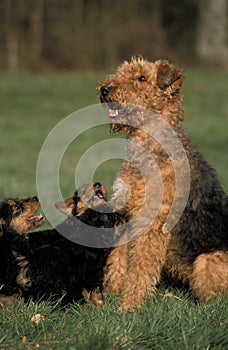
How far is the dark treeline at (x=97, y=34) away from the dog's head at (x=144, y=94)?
28842mm

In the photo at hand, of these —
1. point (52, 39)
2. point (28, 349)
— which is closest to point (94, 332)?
point (28, 349)

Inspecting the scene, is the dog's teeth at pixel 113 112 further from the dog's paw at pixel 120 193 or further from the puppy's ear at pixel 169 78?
the dog's paw at pixel 120 193

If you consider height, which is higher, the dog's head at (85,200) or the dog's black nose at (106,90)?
the dog's black nose at (106,90)

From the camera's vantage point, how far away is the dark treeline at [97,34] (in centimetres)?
3481

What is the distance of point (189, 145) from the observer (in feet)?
19.4

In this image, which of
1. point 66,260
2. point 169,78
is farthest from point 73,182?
point 169,78

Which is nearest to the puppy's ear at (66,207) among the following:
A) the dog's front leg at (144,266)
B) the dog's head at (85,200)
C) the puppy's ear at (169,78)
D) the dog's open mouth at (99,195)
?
Result: the dog's head at (85,200)

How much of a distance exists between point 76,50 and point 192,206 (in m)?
31.4

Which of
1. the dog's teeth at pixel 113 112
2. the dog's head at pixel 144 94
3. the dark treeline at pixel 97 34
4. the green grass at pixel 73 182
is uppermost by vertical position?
the dark treeline at pixel 97 34

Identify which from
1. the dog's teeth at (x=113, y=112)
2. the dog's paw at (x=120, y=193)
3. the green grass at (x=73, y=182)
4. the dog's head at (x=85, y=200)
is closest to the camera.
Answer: the green grass at (x=73, y=182)

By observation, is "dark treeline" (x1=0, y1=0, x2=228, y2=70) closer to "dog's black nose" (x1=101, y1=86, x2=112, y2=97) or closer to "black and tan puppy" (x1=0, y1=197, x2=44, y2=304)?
"black and tan puppy" (x1=0, y1=197, x2=44, y2=304)

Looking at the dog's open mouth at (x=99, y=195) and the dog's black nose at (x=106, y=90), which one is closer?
the dog's black nose at (x=106, y=90)

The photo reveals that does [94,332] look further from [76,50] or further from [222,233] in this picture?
[76,50]

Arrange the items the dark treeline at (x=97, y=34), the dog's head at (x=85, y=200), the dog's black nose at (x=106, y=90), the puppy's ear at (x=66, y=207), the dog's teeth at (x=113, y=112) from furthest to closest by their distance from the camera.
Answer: the dark treeline at (x=97, y=34)
the puppy's ear at (x=66, y=207)
the dog's head at (x=85, y=200)
the dog's teeth at (x=113, y=112)
the dog's black nose at (x=106, y=90)
